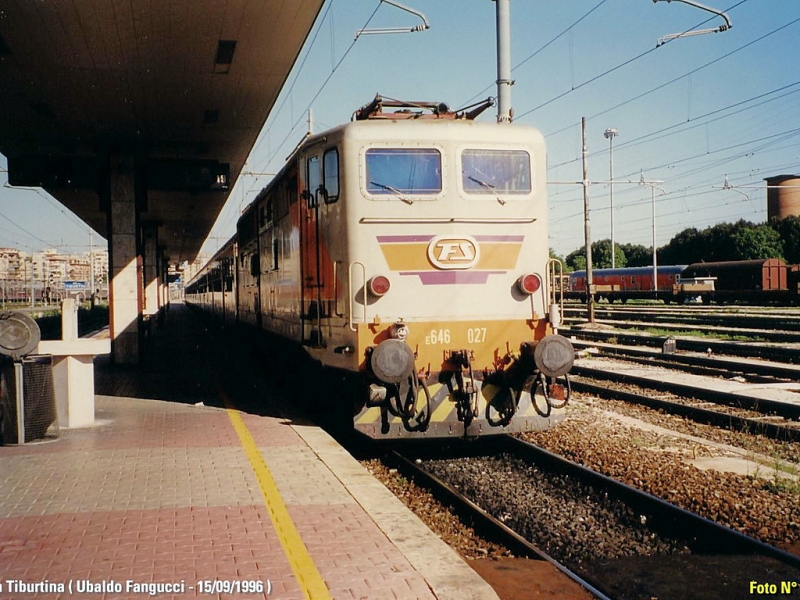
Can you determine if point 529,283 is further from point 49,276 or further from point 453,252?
point 49,276

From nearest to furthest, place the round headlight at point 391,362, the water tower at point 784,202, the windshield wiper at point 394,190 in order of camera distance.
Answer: the round headlight at point 391,362
the windshield wiper at point 394,190
the water tower at point 784,202

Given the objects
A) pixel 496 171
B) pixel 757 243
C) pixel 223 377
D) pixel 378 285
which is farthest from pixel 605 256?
pixel 378 285

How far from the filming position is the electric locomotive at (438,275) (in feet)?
25.6

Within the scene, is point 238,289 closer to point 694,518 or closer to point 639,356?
point 639,356

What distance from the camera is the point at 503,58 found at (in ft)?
44.4

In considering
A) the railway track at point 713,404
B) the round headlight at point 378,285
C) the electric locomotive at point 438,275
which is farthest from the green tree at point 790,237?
the round headlight at point 378,285

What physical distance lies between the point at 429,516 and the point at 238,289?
1428 centimetres

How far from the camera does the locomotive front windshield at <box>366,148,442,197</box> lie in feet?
26.5

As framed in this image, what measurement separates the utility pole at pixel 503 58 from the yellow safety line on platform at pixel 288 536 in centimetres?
827

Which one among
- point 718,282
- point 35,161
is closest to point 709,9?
point 35,161

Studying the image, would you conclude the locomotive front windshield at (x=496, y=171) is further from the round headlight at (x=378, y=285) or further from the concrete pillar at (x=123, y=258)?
Result: the concrete pillar at (x=123, y=258)

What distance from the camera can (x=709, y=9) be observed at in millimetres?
13078

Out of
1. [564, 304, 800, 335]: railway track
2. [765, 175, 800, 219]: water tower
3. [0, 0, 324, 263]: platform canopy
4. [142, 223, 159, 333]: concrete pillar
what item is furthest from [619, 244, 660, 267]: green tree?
[0, 0, 324, 263]: platform canopy

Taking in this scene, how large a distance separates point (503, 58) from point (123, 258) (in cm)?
988
